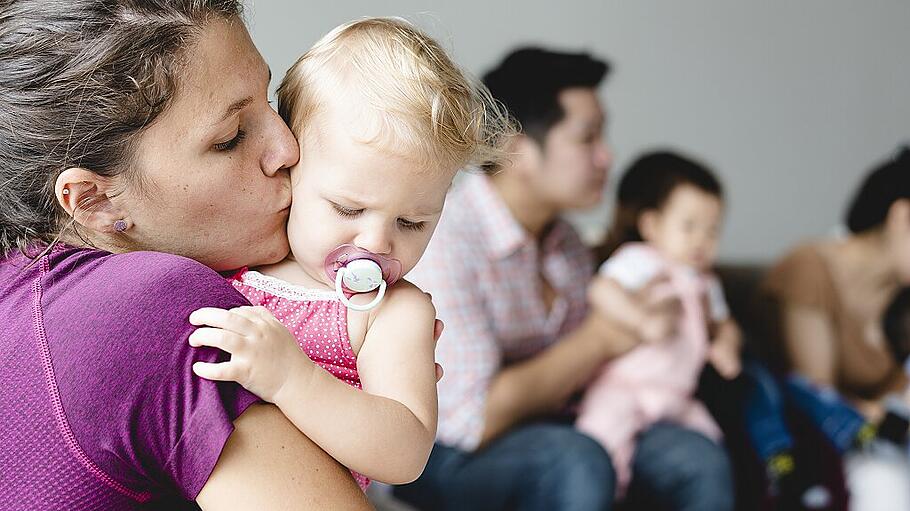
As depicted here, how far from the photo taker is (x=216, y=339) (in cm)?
77

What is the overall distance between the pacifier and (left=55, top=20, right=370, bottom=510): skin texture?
68 millimetres

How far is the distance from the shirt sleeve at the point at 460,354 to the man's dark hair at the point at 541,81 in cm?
50

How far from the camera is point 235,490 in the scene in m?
0.77

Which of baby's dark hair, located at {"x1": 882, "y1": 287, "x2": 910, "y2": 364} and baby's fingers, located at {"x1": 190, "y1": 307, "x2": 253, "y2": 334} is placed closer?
baby's fingers, located at {"x1": 190, "y1": 307, "x2": 253, "y2": 334}

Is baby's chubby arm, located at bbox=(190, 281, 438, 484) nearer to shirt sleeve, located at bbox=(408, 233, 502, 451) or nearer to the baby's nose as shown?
the baby's nose

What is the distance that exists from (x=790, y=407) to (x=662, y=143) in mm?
1143

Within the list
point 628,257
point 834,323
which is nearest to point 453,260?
point 628,257

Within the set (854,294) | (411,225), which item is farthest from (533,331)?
(411,225)

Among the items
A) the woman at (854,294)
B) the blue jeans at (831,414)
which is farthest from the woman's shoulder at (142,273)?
the woman at (854,294)

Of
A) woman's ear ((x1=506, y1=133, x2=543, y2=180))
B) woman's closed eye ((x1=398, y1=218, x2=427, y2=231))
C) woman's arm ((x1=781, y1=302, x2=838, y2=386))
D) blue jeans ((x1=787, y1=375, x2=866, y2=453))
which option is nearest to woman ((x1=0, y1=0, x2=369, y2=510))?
woman's closed eye ((x1=398, y1=218, x2=427, y2=231))

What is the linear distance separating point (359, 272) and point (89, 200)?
232 mm

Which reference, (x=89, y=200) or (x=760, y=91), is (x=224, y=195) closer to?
(x=89, y=200)

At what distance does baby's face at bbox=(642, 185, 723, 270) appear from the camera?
272 cm

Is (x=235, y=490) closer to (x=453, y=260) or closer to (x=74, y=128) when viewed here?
(x=74, y=128)
